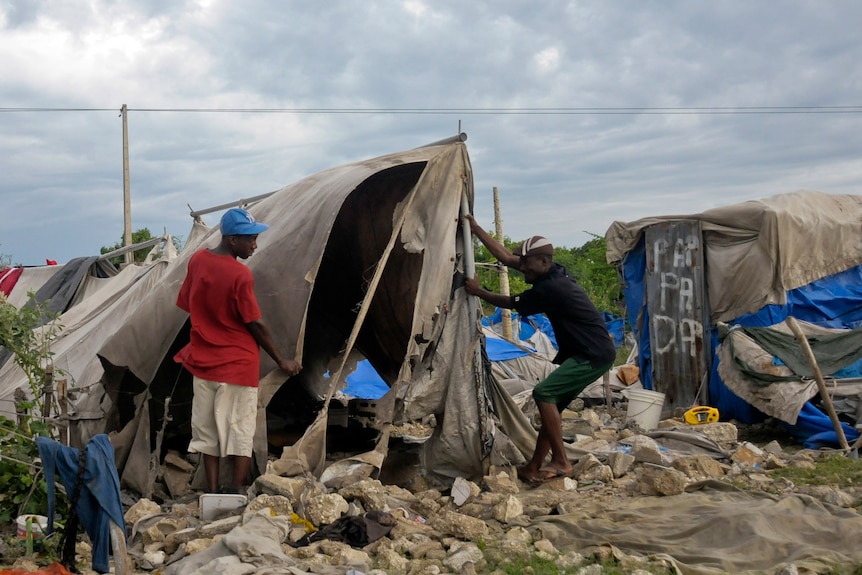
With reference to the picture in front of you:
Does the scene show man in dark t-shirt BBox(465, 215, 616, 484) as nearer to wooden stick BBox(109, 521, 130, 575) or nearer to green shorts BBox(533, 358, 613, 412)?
green shorts BBox(533, 358, 613, 412)

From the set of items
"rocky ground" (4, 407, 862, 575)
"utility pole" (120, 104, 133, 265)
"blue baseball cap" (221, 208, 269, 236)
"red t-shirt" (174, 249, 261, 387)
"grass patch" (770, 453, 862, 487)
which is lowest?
"grass patch" (770, 453, 862, 487)

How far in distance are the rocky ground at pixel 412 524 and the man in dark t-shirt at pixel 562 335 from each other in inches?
7.5

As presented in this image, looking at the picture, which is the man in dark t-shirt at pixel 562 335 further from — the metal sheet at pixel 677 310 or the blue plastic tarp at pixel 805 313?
the metal sheet at pixel 677 310

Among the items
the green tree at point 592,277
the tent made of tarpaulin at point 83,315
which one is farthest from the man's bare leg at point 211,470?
the green tree at point 592,277

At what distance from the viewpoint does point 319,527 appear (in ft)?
15.1

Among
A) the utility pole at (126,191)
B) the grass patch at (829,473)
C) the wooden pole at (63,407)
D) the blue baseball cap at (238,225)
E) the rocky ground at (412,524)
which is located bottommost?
the grass patch at (829,473)

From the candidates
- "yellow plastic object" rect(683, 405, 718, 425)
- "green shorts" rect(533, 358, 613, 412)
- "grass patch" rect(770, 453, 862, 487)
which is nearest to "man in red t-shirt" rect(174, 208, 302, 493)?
"green shorts" rect(533, 358, 613, 412)

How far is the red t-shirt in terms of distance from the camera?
5.09 m

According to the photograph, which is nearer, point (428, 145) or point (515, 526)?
point (515, 526)

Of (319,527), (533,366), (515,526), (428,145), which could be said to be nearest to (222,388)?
(319,527)

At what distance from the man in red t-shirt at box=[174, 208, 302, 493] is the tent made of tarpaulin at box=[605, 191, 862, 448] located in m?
5.73

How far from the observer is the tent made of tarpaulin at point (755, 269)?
9.24m

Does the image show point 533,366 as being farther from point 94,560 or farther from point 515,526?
point 94,560

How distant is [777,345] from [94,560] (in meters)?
6.78
